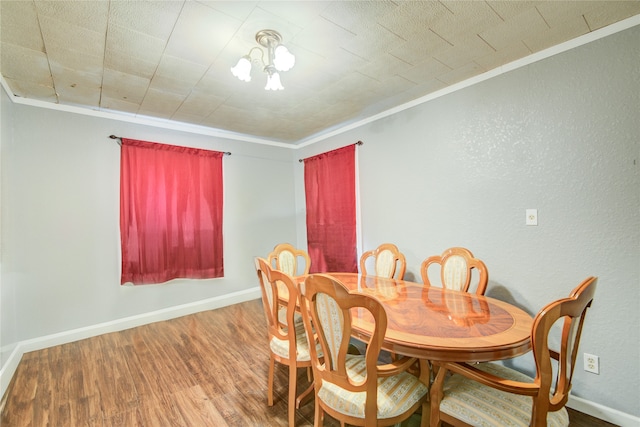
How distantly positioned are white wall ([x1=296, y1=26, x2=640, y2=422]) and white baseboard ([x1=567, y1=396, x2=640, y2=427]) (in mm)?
35

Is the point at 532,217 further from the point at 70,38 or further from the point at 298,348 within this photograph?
the point at 70,38

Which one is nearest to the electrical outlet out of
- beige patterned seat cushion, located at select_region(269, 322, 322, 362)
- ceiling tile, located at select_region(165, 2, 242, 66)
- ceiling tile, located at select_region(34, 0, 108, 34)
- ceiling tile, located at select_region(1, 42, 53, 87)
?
beige patterned seat cushion, located at select_region(269, 322, 322, 362)

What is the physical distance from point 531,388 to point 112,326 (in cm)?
367

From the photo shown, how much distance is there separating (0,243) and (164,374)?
1.65 metres

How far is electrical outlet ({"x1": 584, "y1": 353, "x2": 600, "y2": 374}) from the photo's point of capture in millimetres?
1755

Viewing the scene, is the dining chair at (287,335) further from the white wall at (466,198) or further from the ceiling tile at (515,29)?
the ceiling tile at (515,29)

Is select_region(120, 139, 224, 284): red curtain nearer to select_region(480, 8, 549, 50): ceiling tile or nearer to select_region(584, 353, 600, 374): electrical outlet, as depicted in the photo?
select_region(480, 8, 549, 50): ceiling tile

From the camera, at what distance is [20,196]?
2510mm

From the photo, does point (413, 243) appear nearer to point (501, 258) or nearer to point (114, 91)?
point (501, 258)

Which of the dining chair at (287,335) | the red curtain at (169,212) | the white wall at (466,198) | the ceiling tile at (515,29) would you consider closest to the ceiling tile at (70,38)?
the white wall at (466,198)

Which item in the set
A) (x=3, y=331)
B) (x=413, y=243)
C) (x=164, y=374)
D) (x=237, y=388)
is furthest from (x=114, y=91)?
(x=413, y=243)

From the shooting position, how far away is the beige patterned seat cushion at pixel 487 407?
1.10 meters

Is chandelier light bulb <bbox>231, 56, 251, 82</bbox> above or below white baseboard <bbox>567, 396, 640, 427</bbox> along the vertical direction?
above

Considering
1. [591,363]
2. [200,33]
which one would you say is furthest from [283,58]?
[591,363]
